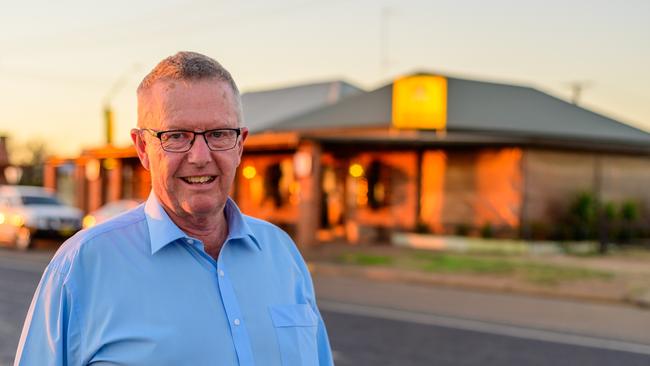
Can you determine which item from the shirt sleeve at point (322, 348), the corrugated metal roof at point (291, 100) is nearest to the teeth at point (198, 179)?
the shirt sleeve at point (322, 348)

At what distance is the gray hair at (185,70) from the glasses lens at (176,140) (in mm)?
145

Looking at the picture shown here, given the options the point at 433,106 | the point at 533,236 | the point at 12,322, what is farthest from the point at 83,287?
the point at 533,236

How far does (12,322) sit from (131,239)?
885cm

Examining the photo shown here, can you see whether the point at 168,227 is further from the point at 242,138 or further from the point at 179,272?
the point at 242,138

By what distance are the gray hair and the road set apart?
6117 millimetres

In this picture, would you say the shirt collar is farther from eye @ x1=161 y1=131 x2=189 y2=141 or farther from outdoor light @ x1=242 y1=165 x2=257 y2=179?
outdoor light @ x1=242 y1=165 x2=257 y2=179

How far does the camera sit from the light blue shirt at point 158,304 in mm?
1899

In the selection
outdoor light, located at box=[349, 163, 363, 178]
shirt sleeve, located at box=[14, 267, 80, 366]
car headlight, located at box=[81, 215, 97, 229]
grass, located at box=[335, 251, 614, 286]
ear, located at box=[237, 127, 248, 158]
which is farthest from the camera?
outdoor light, located at box=[349, 163, 363, 178]

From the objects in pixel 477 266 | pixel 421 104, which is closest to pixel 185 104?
pixel 477 266

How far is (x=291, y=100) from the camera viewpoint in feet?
105

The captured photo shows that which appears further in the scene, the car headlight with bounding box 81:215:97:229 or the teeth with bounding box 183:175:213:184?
the car headlight with bounding box 81:215:97:229

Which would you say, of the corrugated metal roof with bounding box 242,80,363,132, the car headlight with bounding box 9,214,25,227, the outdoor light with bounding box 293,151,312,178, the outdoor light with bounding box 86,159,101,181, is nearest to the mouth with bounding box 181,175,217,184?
the outdoor light with bounding box 293,151,312,178

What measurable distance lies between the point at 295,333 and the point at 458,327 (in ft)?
26.9

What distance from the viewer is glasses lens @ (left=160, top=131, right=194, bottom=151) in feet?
6.93
